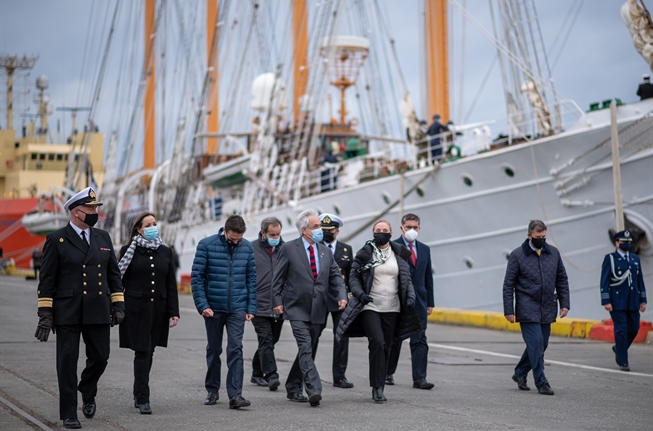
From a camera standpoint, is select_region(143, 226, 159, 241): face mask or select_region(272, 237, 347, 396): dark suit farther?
select_region(272, 237, 347, 396): dark suit

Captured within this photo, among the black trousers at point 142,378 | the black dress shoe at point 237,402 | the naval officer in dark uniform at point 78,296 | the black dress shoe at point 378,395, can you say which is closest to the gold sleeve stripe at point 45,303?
the naval officer in dark uniform at point 78,296

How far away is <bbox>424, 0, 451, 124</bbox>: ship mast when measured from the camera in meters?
32.1

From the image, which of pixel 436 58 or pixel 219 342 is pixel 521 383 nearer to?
pixel 219 342

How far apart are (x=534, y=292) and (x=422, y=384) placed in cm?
141

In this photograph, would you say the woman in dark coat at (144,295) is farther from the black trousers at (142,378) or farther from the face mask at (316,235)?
the face mask at (316,235)

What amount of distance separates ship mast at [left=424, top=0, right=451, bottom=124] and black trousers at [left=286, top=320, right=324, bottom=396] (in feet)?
77.0

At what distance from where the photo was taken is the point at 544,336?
32.5 ft

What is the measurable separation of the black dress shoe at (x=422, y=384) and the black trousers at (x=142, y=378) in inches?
114

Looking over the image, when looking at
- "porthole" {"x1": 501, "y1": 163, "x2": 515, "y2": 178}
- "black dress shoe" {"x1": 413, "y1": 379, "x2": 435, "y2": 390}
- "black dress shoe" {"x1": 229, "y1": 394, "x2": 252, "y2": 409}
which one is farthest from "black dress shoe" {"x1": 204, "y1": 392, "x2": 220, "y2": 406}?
"porthole" {"x1": 501, "y1": 163, "x2": 515, "y2": 178}

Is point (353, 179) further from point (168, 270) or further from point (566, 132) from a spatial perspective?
point (168, 270)

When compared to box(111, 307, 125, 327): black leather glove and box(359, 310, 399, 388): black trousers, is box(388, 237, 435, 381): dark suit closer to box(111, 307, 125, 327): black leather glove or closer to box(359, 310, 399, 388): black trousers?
box(359, 310, 399, 388): black trousers

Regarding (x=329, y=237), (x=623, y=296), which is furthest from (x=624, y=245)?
(x=329, y=237)

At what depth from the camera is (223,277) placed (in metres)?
8.55

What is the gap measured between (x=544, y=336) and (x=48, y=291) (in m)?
4.96
